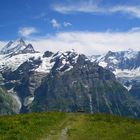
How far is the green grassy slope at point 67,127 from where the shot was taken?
48.1 metres

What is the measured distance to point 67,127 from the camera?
2210 inches

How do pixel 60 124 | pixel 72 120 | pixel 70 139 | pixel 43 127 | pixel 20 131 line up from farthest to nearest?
pixel 72 120 → pixel 60 124 → pixel 43 127 → pixel 20 131 → pixel 70 139

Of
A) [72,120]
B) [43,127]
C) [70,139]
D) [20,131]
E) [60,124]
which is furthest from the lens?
[72,120]

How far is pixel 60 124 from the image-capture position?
59.1 metres

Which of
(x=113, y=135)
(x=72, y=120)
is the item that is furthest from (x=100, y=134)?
(x=72, y=120)

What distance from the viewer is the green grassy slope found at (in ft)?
158

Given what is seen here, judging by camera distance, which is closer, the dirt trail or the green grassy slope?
the dirt trail

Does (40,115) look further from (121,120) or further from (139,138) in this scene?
(139,138)

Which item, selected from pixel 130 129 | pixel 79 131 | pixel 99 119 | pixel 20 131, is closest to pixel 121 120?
pixel 99 119

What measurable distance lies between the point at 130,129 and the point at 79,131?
23.8 ft

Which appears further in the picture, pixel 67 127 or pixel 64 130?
pixel 67 127

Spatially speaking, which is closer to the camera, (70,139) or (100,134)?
(70,139)

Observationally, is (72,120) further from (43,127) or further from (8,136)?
(8,136)

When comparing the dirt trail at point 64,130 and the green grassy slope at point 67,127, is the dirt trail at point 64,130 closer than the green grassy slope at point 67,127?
Yes
